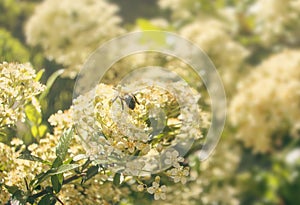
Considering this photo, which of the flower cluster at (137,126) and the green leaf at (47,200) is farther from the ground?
the flower cluster at (137,126)

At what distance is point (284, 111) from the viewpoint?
3.87ft

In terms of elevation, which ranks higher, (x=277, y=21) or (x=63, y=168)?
(x=277, y=21)

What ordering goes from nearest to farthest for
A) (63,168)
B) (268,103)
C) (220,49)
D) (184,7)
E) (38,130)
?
(63,168) → (38,130) → (268,103) → (220,49) → (184,7)

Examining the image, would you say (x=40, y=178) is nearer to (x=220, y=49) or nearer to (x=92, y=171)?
(x=92, y=171)

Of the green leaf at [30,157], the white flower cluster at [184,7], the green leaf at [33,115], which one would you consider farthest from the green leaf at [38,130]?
the white flower cluster at [184,7]

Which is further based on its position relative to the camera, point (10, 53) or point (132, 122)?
point (10, 53)

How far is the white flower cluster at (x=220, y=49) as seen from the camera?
52.0 inches

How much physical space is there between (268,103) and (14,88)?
0.79 metres

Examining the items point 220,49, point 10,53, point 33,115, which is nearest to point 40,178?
point 33,115

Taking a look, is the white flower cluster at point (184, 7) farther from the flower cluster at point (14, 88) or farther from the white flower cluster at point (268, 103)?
the flower cluster at point (14, 88)

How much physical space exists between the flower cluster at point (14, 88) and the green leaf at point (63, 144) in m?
0.04

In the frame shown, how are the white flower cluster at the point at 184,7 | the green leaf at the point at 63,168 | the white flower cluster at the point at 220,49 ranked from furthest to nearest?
the white flower cluster at the point at 184,7, the white flower cluster at the point at 220,49, the green leaf at the point at 63,168

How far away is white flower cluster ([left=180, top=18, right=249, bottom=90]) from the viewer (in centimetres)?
132

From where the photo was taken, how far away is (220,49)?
1.33 m
